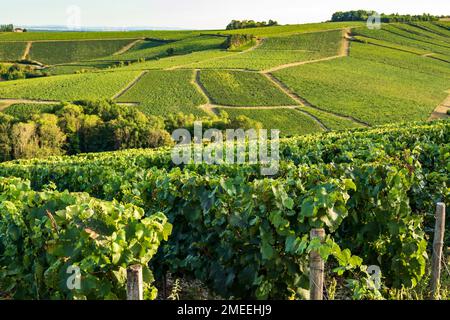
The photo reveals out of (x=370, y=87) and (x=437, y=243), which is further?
(x=370, y=87)

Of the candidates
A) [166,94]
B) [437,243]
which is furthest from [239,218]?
[166,94]

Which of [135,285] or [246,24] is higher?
[246,24]

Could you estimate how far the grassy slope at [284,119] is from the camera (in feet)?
178

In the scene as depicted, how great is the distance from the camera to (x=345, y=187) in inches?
223

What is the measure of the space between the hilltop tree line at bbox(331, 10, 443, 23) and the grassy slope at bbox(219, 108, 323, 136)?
183 ft

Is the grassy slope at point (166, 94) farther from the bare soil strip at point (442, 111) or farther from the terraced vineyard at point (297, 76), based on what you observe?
the bare soil strip at point (442, 111)

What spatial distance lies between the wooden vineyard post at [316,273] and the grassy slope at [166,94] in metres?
57.1

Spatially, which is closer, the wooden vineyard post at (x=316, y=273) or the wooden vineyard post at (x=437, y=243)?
the wooden vineyard post at (x=316, y=273)

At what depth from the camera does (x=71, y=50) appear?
112750 mm

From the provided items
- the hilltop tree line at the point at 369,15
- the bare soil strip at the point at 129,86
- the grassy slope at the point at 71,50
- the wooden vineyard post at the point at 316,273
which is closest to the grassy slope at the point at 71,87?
the bare soil strip at the point at 129,86

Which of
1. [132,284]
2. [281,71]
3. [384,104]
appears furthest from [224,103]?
[132,284]

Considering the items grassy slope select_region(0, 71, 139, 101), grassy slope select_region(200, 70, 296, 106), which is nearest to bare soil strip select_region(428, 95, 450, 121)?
grassy slope select_region(200, 70, 296, 106)

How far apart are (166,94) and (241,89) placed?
34.0 feet

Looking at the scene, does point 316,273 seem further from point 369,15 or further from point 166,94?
point 369,15
